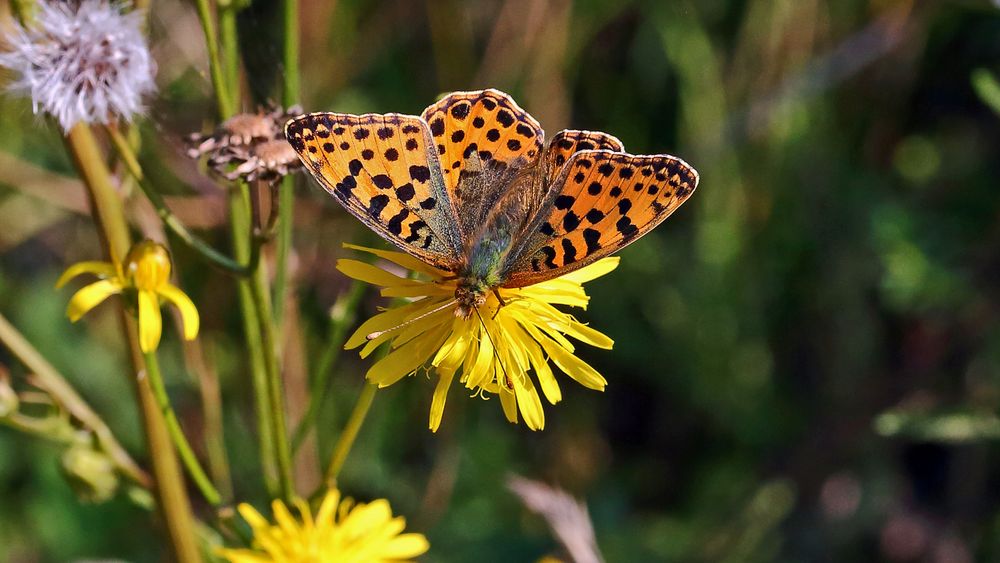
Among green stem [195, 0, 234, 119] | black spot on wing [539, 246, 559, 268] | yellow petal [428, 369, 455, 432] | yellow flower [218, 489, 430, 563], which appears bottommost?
yellow flower [218, 489, 430, 563]

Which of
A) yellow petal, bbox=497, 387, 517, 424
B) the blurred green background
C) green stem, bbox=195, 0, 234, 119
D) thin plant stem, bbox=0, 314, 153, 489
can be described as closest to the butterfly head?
yellow petal, bbox=497, 387, 517, 424

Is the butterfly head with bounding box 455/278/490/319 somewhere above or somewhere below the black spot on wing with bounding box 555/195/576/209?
below

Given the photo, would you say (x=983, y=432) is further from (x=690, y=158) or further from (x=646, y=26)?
(x=646, y=26)

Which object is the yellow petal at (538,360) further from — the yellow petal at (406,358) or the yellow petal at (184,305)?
the yellow petal at (184,305)

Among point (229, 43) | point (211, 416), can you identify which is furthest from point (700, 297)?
point (229, 43)

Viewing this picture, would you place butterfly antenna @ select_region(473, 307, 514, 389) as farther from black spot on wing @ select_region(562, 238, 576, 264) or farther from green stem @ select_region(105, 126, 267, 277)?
green stem @ select_region(105, 126, 267, 277)

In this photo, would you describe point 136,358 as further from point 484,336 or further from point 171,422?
point 484,336

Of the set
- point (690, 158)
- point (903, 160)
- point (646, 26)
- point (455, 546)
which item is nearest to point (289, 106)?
point (455, 546)
